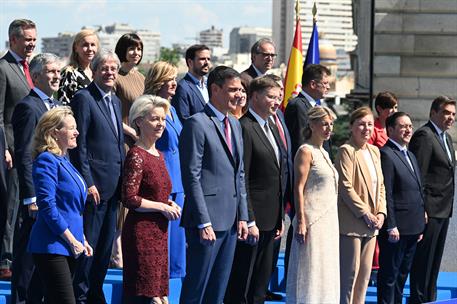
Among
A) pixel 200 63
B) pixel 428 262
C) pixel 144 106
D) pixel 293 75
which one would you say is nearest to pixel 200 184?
pixel 144 106

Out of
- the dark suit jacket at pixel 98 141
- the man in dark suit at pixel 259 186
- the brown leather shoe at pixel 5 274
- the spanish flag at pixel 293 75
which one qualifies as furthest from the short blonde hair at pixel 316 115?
the spanish flag at pixel 293 75

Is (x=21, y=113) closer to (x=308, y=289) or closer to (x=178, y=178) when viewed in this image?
(x=178, y=178)

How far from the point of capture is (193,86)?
10008 millimetres

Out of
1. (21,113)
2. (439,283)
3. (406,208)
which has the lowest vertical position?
(439,283)

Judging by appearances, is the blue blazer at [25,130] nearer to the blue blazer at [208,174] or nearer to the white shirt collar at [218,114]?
the blue blazer at [208,174]

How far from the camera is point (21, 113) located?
8.45 m

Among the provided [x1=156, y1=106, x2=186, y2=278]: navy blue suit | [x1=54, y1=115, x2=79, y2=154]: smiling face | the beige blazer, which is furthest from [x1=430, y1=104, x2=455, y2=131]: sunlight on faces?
[x1=54, y1=115, x2=79, y2=154]: smiling face

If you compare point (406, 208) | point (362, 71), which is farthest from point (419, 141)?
point (362, 71)

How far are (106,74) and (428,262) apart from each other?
3.28 metres

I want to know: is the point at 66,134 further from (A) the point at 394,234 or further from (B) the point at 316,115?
(A) the point at 394,234

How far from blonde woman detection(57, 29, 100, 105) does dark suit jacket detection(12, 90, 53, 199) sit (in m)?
0.93

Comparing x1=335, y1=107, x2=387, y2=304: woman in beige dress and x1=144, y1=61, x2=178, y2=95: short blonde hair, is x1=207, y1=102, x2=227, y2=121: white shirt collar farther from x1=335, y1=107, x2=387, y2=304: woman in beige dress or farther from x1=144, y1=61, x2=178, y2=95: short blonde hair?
x1=335, y1=107, x2=387, y2=304: woman in beige dress

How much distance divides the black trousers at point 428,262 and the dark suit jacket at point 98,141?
289 centimetres

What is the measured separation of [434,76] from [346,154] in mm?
10830
